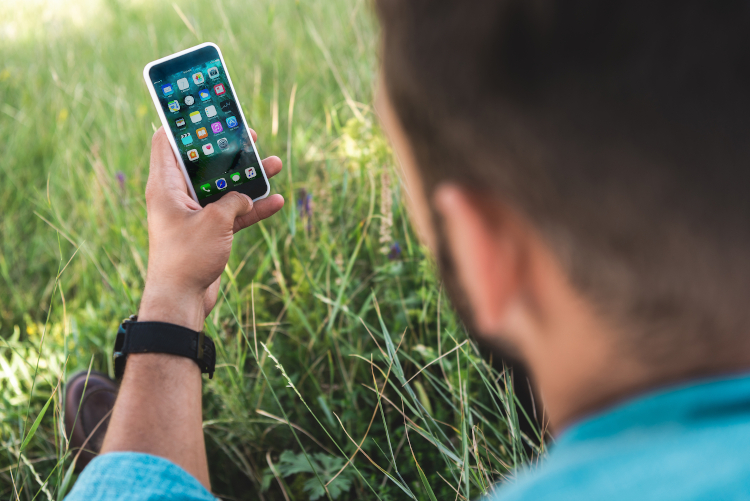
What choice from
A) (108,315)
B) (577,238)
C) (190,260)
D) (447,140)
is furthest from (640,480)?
(108,315)

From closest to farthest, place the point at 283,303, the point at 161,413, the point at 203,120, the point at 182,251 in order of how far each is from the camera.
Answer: the point at 161,413 → the point at 182,251 → the point at 203,120 → the point at 283,303

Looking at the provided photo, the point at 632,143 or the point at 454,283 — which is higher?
the point at 632,143

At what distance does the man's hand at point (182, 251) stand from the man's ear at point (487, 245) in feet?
2.30

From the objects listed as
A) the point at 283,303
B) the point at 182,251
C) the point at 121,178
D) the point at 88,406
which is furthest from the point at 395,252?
the point at 121,178

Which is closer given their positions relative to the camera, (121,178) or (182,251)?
(182,251)

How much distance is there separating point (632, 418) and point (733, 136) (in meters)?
0.22

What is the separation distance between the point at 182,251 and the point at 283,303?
2.11 ft

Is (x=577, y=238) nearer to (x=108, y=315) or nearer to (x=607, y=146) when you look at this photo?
(x=607, y=146)

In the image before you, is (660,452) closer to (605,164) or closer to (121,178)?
(605,164)

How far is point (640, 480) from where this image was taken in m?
0.36

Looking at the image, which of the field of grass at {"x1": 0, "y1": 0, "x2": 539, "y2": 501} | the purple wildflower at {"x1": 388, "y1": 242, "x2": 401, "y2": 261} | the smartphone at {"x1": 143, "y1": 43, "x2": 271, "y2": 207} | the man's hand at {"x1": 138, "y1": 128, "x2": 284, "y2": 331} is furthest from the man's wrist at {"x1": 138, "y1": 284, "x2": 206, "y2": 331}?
the purple wildflower at {"x1": 388, "y1": 242, "x2": 401, "y2": 261}

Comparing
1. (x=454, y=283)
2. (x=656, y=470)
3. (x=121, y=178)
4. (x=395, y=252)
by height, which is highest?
(x=121, y=178)

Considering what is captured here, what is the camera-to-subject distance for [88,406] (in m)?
1.54

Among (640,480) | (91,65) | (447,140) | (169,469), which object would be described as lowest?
(169,469)
